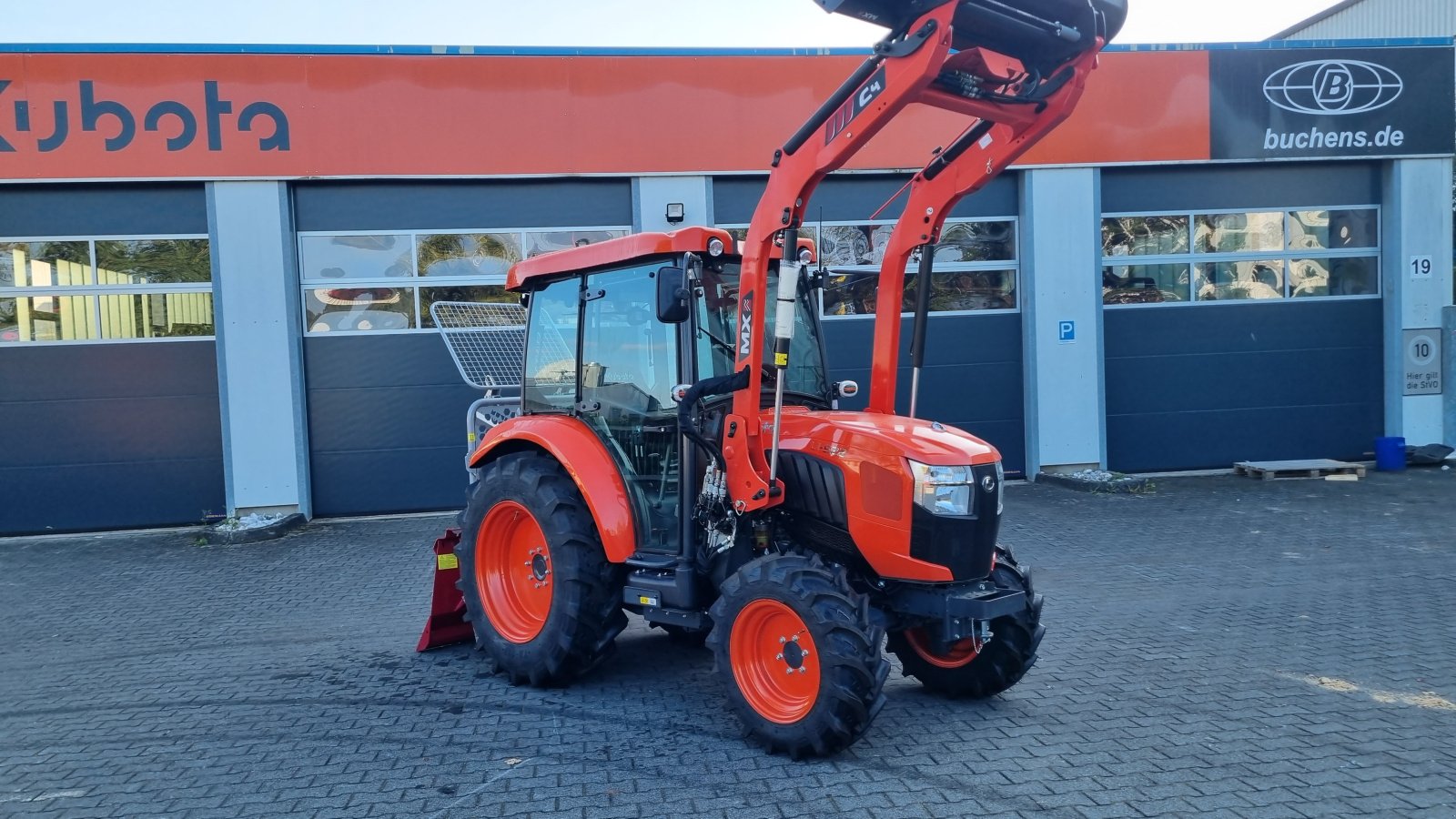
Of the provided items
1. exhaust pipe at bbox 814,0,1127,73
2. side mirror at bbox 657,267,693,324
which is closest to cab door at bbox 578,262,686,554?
side mirror at bbox 657,267,693,324

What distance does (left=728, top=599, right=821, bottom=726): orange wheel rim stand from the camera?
410 centimetres

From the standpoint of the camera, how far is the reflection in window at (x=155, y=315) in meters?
10.6

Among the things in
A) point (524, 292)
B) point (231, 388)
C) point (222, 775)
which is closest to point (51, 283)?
point (231, 388)

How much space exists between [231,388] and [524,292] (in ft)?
20.0

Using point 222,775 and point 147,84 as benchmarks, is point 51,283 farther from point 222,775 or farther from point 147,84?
point 222,775

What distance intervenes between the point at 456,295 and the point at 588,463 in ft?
21.8

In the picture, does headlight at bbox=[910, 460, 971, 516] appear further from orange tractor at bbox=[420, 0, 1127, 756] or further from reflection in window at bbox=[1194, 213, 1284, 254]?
reflection in window at bbox=[1194, 213, 1284, 254]

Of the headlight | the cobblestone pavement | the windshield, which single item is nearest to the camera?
the cobblestone pavement

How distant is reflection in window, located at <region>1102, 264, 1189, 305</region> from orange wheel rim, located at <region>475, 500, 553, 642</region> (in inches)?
352

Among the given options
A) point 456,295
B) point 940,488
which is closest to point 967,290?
point 456,295

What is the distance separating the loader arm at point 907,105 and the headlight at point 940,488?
0.62 m

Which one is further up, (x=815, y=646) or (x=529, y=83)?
(x=529, y=83)

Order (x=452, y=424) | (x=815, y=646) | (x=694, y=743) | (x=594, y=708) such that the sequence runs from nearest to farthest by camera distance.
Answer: (x=815, y=646)
(x=694, y=743)
(x=594, y=708)
(x=452, y=424)

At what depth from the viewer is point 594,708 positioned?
15.9 ft
